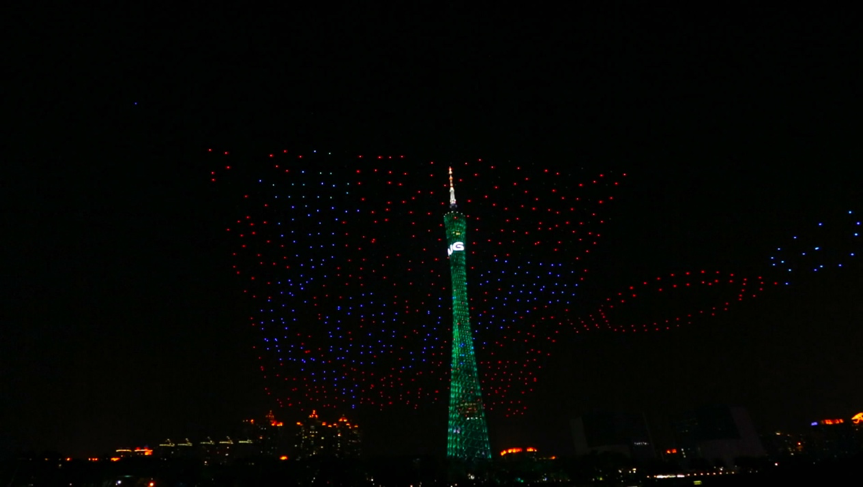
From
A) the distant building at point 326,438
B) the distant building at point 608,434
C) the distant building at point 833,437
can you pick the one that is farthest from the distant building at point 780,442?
the distant building at point 326,438

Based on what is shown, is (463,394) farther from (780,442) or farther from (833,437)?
(780,442)

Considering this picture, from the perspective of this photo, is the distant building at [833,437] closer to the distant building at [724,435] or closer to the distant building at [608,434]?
the distant building at [724,435]

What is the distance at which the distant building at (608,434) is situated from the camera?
99.9 m

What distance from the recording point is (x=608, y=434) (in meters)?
101

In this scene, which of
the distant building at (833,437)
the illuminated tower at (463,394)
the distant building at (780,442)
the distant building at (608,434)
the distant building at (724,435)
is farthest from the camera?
the distant building at (780,442)

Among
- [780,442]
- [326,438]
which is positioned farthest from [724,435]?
[326,438]

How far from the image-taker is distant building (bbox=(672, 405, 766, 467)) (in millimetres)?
88312

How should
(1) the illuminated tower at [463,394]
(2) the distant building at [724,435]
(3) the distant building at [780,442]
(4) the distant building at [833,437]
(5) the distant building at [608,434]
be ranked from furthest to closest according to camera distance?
1. (3) the distant building at [780,442]
2. (5) the distant building at [608,434]
3. (2) the distant building at [724,435]
4. (4) the distant building at [833,437]
5. (1) the illuminated tower at [463,394]

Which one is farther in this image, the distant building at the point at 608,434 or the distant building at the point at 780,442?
the distant building at the point at 780,442

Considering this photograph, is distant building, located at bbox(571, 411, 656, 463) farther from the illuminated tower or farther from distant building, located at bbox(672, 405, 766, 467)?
the illuminated tower

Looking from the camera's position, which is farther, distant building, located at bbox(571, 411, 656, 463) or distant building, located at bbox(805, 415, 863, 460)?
distant building, located at bbox(571, 411, 656, 463)

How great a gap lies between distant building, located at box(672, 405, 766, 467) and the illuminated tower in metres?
53.7

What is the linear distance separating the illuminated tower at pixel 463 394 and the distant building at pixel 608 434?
58.6 metres

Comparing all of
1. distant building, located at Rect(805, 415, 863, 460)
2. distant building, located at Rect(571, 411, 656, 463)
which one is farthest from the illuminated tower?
distant building, located at Rect(805, 415, 863, 460)
